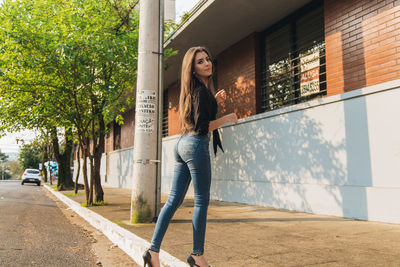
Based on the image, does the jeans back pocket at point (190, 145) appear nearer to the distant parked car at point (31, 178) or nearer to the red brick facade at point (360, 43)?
the red brick facade at point (360, 43)

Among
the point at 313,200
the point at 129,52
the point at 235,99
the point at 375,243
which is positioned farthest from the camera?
the point at 235,99

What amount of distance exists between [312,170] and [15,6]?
25.5 feet

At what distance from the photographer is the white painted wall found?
562cm

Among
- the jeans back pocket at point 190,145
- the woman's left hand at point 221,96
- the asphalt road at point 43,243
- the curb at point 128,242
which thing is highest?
the woman's left hand at point 221,96

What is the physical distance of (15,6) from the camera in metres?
8.05

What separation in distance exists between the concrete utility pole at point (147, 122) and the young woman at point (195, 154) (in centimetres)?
295

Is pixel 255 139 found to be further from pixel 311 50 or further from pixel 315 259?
pixel 315 259

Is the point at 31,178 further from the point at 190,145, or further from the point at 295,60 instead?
the point at 190,145

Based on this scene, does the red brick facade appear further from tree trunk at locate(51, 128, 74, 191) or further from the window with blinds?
tree trunk at locate(51, 128, 74, 191)

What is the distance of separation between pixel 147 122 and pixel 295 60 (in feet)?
15.5

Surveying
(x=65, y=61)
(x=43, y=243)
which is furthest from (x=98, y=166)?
(x=43, y=243)

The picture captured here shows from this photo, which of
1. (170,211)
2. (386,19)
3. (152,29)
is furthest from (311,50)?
(170,211)

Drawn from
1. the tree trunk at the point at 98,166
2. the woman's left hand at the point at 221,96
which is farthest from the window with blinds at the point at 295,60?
the woman's left hand at the point at 221,96

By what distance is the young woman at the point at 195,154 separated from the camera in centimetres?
276
